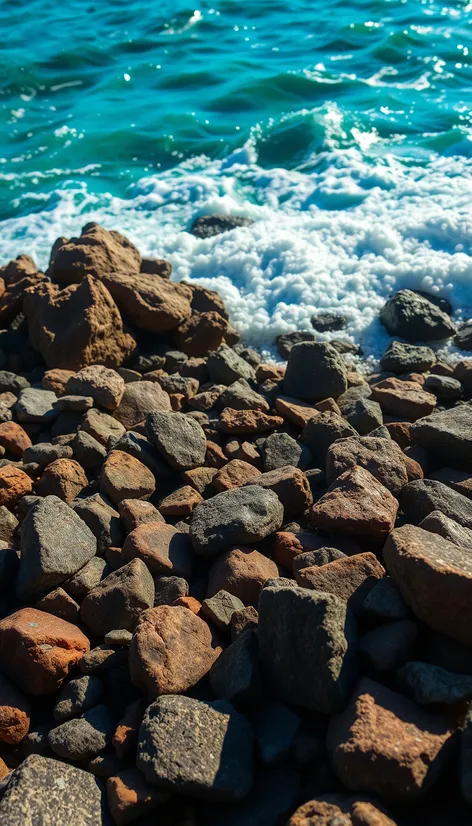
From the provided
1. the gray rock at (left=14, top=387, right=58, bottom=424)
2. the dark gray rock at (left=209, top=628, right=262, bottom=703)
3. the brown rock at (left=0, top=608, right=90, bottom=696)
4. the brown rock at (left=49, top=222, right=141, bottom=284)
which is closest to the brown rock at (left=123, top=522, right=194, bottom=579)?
the brown rock at (left=0, top=608, right=90, bottom=696)

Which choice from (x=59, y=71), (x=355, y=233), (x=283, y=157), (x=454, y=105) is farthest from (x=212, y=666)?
(x=59, y=71)

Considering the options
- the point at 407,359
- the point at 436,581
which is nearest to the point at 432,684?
the point at 436,581

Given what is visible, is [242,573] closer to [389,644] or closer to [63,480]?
[389,644]

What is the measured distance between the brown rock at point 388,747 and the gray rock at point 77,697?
2.73 ft

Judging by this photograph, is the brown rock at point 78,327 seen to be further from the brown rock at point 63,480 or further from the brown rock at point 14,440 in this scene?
the brown rock at point 63,480

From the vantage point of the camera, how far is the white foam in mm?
5918

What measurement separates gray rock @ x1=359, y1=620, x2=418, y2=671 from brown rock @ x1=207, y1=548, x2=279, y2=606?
1.82 feet

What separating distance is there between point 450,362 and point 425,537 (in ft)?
9.01

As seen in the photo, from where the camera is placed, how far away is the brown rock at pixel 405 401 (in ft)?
13.3

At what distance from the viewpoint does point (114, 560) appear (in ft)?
10.0

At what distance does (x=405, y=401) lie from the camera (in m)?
4.08

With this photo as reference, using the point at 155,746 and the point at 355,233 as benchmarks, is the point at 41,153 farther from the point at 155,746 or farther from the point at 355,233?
the point at 155,746

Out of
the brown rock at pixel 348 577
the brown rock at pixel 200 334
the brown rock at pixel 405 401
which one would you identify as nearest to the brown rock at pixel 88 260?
the brown rock at pixel 200 334

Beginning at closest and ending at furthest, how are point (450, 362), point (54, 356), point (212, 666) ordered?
1. point (212, 666)
2. point (54, 356)
3. point (450, 362)
